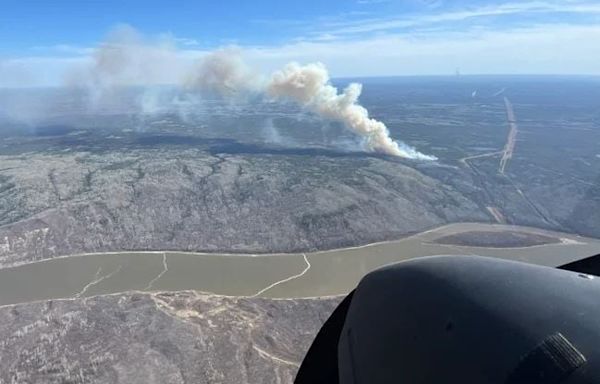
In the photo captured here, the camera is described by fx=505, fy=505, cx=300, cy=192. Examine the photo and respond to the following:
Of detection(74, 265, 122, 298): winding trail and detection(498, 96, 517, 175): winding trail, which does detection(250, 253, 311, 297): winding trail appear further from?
detection(498, 96, 517, 175): winding trail

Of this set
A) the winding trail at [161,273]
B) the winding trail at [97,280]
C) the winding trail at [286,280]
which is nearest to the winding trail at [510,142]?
the winding trail at [286,280]

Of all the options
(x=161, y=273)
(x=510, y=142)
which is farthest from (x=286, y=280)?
(x=510, y=142)

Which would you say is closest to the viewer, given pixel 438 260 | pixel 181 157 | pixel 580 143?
pixel 438 260

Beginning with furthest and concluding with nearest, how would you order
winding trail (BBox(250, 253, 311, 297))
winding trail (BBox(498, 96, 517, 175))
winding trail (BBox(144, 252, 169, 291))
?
winding trail (BBox(498, 96, 517, 175))
winding trail (BBox(144, 252, 169, 291))
winding trail (BBox(250, 253, 311, 297))

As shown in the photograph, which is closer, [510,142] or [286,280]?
[286,280]

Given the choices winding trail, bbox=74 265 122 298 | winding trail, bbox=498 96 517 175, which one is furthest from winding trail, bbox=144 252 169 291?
winding trail, bbox=498 96 517 175

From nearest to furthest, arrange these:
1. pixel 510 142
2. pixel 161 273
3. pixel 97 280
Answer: pixel 97 280, pixel 161 273, pixel 510 142

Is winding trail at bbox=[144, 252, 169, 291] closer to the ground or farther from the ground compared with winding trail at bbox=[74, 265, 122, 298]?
farther from the ground

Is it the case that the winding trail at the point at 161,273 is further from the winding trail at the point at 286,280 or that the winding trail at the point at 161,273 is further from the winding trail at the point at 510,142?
the winding trail at the point at 510,142

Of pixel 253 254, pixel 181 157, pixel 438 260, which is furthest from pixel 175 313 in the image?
pixel 181 157

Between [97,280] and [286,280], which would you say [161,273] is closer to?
[97,280]

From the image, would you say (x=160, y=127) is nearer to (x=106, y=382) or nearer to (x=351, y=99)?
(x=351, y=99)
